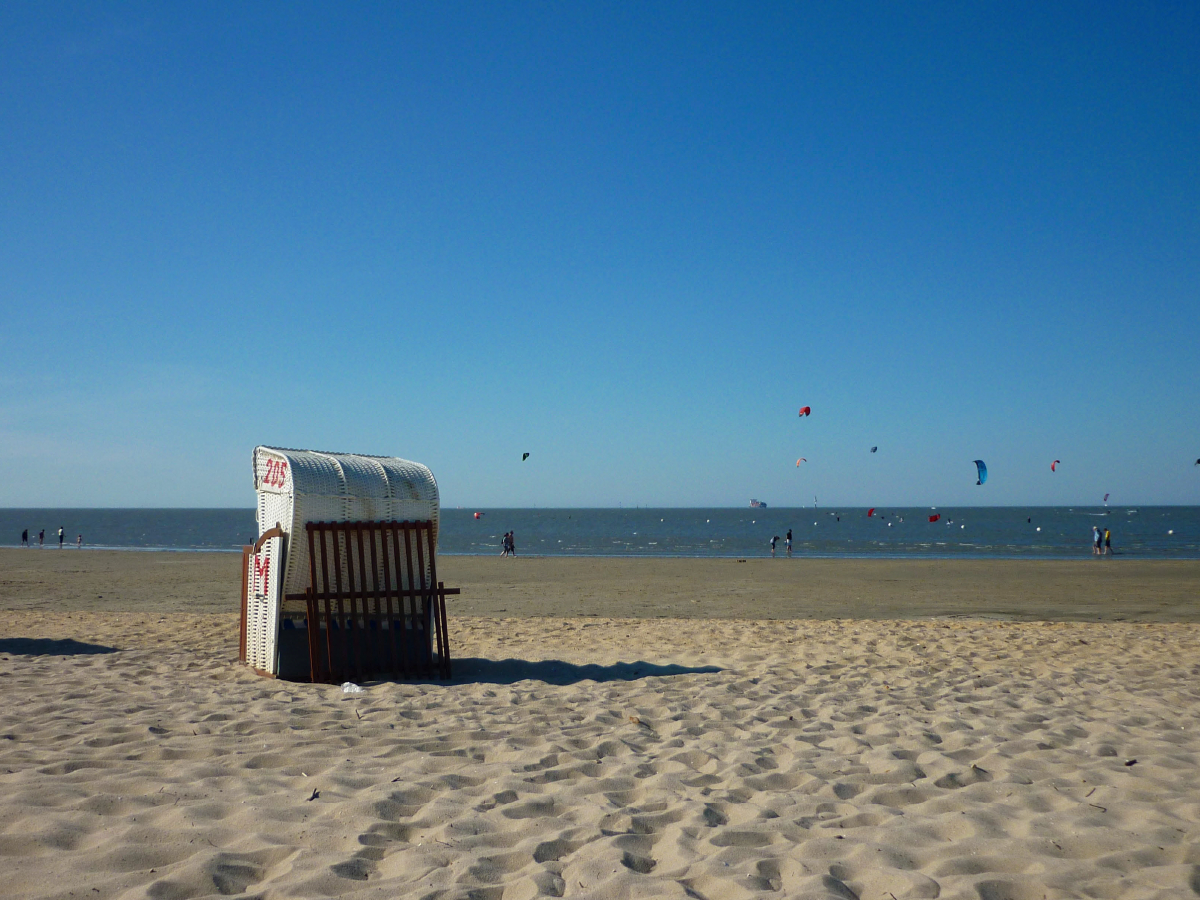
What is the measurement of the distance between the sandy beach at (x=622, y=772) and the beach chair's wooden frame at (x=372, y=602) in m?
0.52

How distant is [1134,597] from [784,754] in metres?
20.3

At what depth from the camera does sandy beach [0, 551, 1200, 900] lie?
337 centimetres

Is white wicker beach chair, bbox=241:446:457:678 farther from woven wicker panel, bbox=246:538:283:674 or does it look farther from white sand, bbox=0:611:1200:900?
white sand, bbox=0:611:1200:900

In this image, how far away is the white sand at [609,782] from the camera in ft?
11.0

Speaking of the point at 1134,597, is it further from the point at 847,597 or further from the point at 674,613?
the point at 674,613

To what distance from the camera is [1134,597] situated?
20969 millimetres

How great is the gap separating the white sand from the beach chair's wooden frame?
2.09ft

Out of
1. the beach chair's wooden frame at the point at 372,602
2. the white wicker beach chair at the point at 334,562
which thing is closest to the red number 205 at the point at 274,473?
the white wicker beach chair at the point at 334,562

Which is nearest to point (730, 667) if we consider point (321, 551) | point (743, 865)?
point (321, 551)

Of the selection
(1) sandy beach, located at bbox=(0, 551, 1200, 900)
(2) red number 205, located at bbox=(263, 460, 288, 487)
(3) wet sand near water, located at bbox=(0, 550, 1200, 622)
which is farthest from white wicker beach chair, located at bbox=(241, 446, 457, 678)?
(3) wet sand near water, located at bbox=(0, 550, 1200, 622)

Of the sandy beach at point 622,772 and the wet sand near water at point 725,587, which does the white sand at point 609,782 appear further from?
the wet sand near water at point 725,587

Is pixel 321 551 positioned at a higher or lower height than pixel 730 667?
higher

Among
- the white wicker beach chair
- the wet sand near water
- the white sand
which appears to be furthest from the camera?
the wet sand near water

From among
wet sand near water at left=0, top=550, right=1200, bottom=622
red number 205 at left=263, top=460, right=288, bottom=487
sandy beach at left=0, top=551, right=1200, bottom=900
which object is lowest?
wet sand near water at left=0, top=550, right=1200, bottom=622
